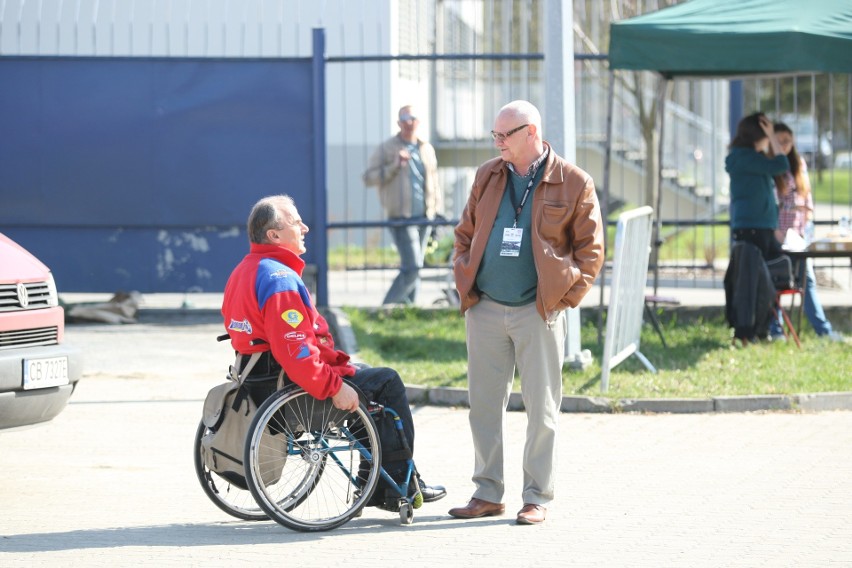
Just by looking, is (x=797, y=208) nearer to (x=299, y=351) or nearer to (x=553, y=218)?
(x=553, y=218)

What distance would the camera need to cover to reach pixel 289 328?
5766 mm

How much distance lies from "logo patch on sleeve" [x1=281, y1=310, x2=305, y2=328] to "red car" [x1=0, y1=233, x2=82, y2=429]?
58.6 inches

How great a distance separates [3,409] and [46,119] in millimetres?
7509

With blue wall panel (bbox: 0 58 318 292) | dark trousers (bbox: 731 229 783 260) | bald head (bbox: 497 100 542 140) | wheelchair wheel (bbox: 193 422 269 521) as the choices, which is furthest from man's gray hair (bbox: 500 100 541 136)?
blue wall panel (bbox: 0 58 318 292)

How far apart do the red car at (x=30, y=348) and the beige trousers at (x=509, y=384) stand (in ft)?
6.60

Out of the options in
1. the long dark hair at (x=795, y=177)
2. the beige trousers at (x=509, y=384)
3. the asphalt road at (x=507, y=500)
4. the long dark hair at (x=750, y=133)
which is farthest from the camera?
the long dark hair at (x=795, y=177)

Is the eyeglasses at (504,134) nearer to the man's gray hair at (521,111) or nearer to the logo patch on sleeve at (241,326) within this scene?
the man's gray hair at (521,111)

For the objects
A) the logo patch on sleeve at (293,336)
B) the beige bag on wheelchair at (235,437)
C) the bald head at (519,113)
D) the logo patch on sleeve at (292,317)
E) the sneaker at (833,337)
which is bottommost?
the sneaker at (833,337)

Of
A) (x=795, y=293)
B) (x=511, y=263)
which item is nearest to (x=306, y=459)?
(x=511, y=263)

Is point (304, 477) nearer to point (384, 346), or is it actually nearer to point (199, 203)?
point (384, 346)

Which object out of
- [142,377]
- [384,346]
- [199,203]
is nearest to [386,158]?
[199,203]

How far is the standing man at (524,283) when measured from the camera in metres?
6.15

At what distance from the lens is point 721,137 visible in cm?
2342

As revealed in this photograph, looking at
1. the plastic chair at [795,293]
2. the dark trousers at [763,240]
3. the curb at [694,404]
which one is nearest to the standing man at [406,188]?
the dark trousers at [763,240]
